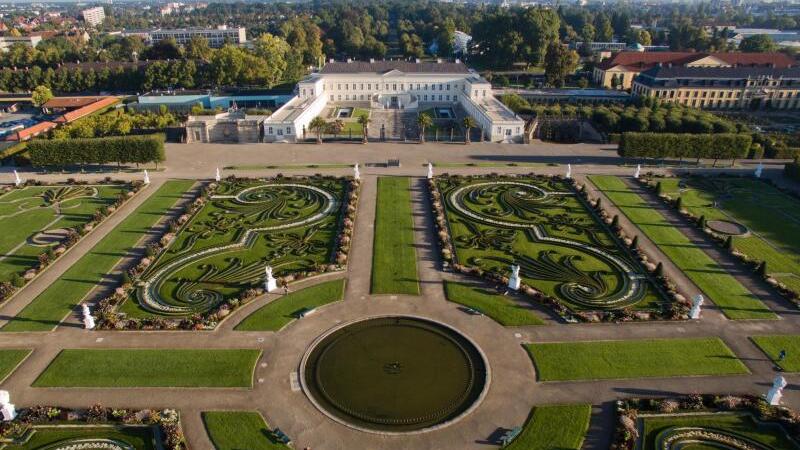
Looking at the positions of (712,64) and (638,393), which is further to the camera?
(712,64)

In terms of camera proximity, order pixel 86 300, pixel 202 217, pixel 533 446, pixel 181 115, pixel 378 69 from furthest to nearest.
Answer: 1. pixel 378 69
2. pixel 181 115
3. pixel 202 217
4. pixel 86 300
5. pixel 533 446

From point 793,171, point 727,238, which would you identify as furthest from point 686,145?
point 727,238

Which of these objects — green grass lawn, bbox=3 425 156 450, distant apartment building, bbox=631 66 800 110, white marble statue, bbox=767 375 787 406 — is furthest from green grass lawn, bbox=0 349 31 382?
distant apartment building, bbox=631 66 800 110

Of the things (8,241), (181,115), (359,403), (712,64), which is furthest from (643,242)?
(712,64)

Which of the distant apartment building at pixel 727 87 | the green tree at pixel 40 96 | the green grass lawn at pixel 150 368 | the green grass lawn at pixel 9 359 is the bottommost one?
the green grass lawn at pixel 9 359

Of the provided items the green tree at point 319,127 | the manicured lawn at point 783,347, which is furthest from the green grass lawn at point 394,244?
the manicured lawn at point 783,347

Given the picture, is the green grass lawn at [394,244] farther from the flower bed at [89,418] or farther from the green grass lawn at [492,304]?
the flower bed at [89,418]

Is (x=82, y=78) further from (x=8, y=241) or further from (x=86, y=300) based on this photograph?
(x=86, y=300)
